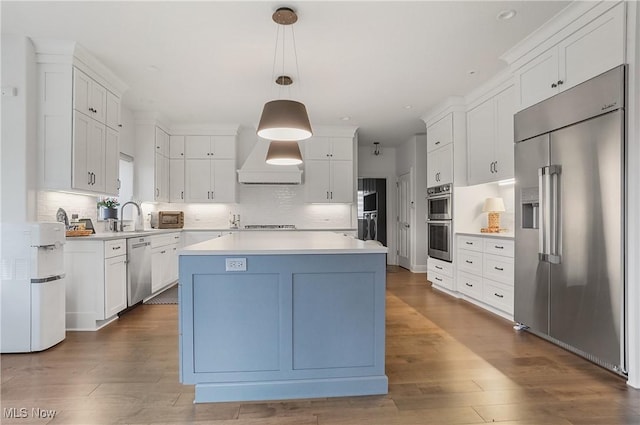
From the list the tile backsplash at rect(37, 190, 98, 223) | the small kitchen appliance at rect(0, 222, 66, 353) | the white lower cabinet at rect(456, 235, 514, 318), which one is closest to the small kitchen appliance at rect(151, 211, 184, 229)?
the tile backsplash at rect(37, 190, 98, 223)

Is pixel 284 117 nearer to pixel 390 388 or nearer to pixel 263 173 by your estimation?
pixel 390 388

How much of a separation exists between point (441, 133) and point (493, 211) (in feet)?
4.95

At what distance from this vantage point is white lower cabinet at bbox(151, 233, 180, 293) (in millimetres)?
4914

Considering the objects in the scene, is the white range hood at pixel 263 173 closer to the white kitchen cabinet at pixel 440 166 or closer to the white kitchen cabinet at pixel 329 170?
the white kitchen cabinet at pixel 329 170

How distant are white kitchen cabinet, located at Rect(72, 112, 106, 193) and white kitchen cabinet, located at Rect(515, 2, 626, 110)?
14.5 feet

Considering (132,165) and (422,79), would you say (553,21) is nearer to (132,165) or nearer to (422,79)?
(422,79)

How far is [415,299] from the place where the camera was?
4820 millimetres

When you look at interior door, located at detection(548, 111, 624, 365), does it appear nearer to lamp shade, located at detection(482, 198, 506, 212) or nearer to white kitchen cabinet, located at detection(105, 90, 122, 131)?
lamp shade, located at detection(482, 198, 506, 212)

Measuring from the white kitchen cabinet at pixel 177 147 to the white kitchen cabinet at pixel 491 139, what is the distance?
4798mm

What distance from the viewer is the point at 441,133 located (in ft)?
17.9

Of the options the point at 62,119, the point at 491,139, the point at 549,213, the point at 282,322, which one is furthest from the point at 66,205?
the point at 491,139

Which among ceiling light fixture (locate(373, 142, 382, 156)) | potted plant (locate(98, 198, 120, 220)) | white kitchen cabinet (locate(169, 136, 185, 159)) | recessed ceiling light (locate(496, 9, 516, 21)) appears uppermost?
recessed ceiling light (locate(496, 9, 516, 21))

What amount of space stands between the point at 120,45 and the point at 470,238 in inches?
178

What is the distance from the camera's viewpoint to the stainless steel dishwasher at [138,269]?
13.5 feet
